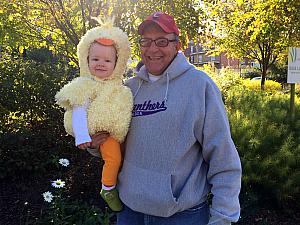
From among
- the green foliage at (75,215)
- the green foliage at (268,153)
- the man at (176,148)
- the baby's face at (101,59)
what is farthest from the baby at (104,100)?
the green foliage at (268,153)

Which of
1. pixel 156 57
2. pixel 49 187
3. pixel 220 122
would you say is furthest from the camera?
pixel 49 187

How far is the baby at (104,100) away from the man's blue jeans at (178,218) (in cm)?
15

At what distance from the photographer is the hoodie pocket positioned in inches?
71.1

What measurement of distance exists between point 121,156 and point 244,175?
7.72ft

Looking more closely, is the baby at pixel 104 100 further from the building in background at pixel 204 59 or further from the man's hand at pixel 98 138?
the building in background at pixel 204 59

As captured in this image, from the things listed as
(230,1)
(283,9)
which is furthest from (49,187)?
(230,1)

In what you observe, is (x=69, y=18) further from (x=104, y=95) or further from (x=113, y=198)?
(x=113, y=198)

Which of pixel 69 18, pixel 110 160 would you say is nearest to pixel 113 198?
pixel 110 160

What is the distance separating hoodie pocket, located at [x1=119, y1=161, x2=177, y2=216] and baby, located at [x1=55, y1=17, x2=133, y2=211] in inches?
6.1

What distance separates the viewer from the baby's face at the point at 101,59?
2080 millimetres

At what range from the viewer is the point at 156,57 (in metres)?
1.94

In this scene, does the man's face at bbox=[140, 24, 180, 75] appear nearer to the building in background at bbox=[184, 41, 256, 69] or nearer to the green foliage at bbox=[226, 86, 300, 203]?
the green foliage at bbox=[226, 86, 300, 203]

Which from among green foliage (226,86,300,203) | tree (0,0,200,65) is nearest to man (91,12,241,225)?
green foliage (226,86,300,203)

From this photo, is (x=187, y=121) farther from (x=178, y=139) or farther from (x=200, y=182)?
(x=200, y=182)
